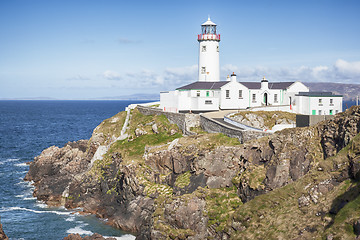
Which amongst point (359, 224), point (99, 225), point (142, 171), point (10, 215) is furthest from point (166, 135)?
point (359, 224)

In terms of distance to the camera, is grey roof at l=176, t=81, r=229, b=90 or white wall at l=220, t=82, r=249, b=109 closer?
white wall at l=220, t=82, r=249, b=109

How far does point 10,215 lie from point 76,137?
201ft

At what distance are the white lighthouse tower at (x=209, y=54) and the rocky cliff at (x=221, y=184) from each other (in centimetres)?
1844

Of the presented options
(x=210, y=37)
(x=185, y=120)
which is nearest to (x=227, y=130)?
(x=185, y=120)

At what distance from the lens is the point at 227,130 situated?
4741 cm

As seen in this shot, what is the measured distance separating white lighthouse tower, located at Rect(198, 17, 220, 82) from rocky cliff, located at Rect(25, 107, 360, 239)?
18.4m

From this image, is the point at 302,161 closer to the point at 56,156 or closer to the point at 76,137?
the point at 56,156

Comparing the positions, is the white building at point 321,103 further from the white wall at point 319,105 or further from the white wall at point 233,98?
the white wall at point 233,98

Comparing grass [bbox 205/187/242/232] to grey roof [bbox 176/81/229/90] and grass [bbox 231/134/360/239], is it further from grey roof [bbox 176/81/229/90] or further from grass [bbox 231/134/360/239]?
grey roof [bbox 176/81/229/90]

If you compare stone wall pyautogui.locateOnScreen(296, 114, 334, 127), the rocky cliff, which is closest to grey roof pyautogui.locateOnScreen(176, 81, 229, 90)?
the rocky cliff

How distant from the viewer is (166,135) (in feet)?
191

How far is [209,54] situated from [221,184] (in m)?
40.1

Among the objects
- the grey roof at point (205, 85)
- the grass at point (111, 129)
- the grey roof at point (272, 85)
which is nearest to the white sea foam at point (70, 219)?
the grass at point (111, 129)

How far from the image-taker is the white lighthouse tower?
75.7m
